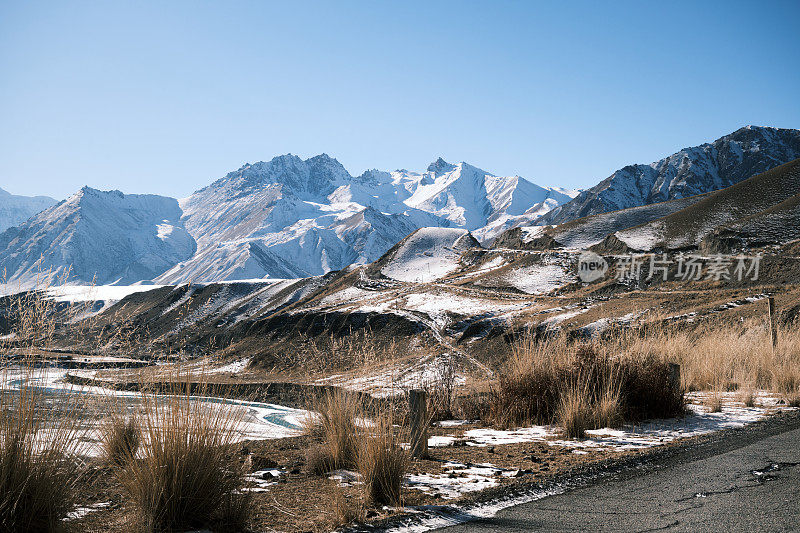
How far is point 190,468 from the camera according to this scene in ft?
10.8

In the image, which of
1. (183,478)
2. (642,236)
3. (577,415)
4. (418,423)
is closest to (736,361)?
(577,415)

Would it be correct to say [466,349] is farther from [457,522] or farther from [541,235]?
[541,235]

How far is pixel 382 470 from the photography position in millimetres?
3881

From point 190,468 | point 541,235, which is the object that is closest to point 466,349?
point 190,468

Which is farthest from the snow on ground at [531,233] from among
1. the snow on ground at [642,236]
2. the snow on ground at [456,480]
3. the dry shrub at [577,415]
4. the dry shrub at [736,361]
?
the snow on ground at [456,480]

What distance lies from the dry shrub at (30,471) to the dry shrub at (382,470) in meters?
1.90

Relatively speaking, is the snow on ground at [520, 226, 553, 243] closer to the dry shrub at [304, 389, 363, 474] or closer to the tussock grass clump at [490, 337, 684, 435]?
the tussock grass clump at [490, 337, 684, 435]

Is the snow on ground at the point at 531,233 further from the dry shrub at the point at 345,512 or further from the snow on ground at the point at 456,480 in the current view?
the dry shrub at the point at 345,512

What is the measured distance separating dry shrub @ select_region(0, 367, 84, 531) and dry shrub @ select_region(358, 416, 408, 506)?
190cm

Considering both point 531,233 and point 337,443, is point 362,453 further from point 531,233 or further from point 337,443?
point 531,233

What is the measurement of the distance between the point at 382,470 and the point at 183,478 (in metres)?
1.39

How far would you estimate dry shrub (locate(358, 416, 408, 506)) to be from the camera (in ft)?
12.5

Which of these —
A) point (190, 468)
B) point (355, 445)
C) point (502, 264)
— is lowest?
point (355, 445)

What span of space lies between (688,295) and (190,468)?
117ft
